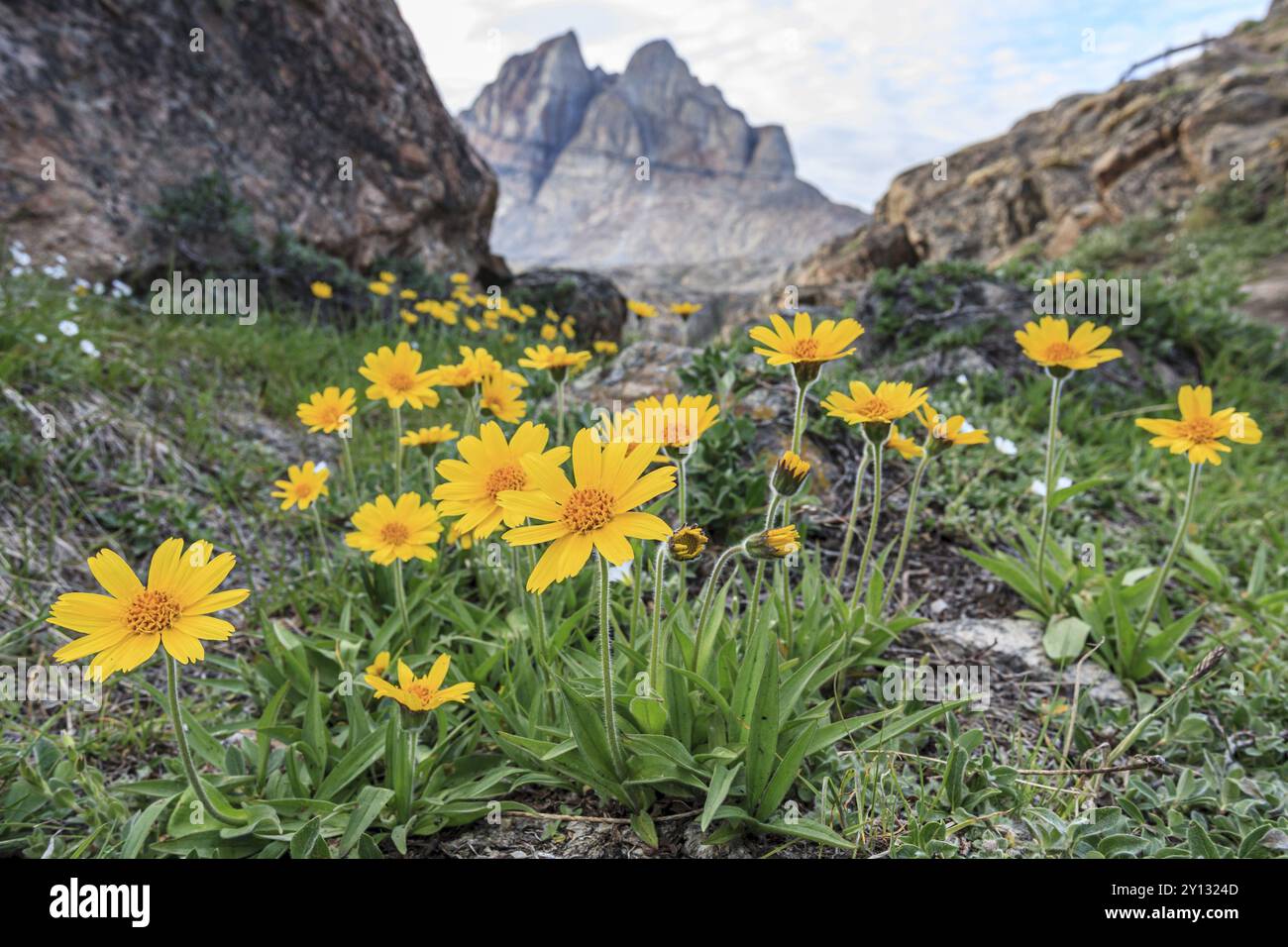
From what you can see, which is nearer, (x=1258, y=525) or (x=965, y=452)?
(x=1258, y=525)

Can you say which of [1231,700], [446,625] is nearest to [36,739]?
[446,625]

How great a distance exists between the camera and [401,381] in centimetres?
186

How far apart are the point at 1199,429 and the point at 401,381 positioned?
2044 mm

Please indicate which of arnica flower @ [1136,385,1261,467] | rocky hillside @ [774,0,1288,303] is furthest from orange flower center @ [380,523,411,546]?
rocky hillside @ [774,0,1288,303]

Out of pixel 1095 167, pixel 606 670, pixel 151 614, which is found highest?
pixel 1095 167

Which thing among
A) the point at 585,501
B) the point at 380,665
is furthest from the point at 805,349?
the point at 380,665

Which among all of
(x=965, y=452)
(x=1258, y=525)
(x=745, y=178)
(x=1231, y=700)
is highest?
(x=745, y=178)

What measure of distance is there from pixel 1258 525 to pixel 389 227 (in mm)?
6564

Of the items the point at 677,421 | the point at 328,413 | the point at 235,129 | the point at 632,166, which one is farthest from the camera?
the point at 632,166

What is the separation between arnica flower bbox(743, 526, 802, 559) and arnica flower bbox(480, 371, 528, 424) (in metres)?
0.86

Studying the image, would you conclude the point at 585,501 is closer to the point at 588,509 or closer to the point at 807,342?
the point at 588,509

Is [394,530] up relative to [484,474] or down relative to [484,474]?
down

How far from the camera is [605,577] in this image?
1.04m
